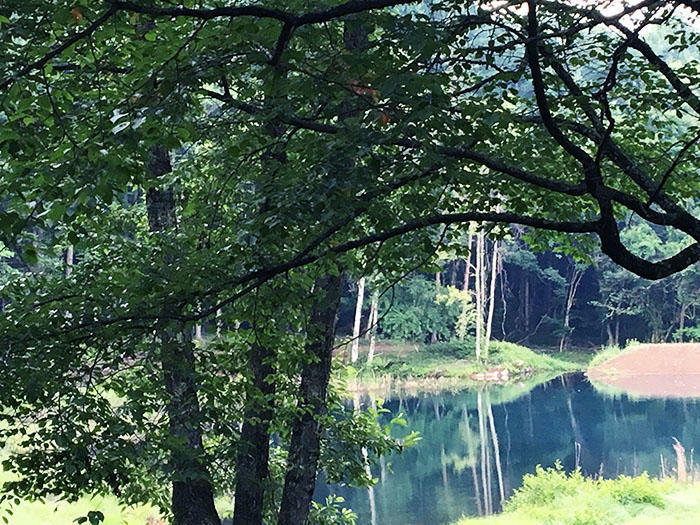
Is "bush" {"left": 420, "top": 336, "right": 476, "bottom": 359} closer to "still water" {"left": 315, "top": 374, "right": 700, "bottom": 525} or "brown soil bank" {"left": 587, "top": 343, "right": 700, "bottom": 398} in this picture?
"still water" {"left": 315, "top": 374, "right": 700, "bottom": 525}

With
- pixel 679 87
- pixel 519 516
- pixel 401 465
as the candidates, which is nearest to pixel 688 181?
pixel 679 87

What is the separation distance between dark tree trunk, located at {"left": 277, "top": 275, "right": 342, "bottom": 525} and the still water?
8.29 meters

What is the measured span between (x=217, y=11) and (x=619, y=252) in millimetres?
2316

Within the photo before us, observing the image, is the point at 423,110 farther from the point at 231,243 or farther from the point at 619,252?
the point at 231,243

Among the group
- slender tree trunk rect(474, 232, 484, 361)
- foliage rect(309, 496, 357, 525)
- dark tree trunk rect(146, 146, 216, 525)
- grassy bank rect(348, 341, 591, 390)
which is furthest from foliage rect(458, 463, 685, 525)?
slender tree trunk rect(474, 232, 484, 361)

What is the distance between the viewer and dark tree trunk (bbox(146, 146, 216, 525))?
16.7ft

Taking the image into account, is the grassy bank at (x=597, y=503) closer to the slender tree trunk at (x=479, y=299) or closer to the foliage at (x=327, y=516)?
the foliage at (x=327, y=516)

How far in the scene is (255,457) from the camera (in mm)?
6691

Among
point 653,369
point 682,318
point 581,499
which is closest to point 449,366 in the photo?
point 653,369

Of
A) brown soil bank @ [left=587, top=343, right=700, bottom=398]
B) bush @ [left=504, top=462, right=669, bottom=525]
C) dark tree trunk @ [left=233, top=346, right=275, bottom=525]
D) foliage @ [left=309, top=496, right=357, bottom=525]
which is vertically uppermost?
dark tree trunk @ [left=233, top=346, right=275, bottom=525]

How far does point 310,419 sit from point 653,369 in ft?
95.8

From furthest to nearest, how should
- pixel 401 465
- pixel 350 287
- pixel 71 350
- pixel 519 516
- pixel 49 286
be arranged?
pixel 350 287, pixel 401 465, pixel 519 516, pixel 49 286, pixel 71 350

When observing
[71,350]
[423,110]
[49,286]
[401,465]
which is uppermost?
[423,110]

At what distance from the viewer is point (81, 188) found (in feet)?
10.5
